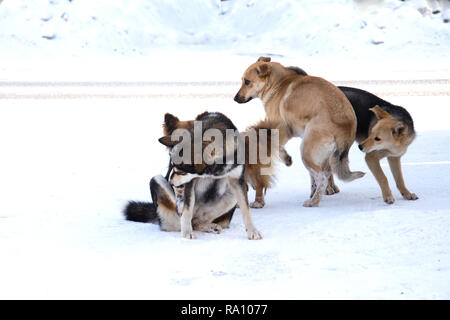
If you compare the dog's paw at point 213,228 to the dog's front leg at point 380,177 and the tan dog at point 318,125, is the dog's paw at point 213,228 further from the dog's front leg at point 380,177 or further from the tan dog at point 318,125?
the dog's front leg at point 380,177

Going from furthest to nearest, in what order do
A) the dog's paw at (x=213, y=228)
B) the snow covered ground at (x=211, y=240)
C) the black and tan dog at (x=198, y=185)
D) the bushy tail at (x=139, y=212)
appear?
the bushy tail at (x=139, y=212)
the dog's paw at (x=213, y=228)
the black and tan dog at (x=198, y=185)
the snow covered ground at (x=211, y=240)

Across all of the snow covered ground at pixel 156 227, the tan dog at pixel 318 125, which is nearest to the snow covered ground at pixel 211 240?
the snow covered ground at pixel 156 227

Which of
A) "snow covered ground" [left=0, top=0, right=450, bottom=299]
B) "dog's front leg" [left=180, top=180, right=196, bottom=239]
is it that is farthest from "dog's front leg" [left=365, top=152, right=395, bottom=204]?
"dog's front leg" [left=180, top=180, right=196, bottom=239]

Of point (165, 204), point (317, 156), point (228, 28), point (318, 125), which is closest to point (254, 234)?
point (165, 204)

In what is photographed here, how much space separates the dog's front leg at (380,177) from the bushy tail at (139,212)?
2246 mm

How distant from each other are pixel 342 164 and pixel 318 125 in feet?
1.49

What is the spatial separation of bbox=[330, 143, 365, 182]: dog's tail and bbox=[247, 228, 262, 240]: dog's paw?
5.05 feet

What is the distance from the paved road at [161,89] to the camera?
16656mm

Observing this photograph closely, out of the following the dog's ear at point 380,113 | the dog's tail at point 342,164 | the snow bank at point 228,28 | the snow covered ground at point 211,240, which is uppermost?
the snow bank at point 228,28

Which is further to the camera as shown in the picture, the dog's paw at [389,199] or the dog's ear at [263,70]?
the dog's ear at [263,70]

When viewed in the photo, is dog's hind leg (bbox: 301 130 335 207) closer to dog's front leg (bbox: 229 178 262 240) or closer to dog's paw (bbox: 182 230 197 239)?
dog's front leg (bbox: 229 178 262 240)

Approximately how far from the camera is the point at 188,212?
578 centimetres

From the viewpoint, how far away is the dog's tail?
6938 mm

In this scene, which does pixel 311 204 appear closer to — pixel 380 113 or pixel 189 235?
pixel 380 113
